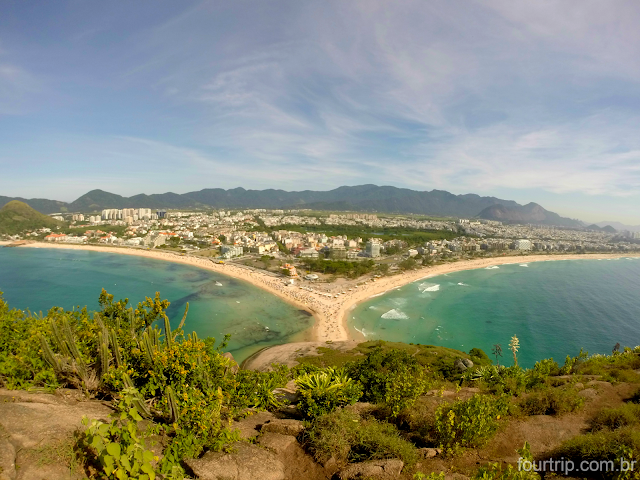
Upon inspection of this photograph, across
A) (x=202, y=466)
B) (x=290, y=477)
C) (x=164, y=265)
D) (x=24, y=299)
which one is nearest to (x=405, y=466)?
(x=290, y=477)

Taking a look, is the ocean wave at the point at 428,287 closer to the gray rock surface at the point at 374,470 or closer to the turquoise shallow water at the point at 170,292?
the turquoise shallow water at the point at 170,292

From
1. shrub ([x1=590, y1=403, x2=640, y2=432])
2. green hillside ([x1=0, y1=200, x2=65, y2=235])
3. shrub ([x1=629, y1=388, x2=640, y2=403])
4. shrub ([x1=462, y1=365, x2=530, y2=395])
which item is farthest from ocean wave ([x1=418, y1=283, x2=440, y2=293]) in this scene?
green hillside ([x1=0, y1=200, x2=65, y2=235])

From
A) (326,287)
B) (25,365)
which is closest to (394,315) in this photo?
(326,287)

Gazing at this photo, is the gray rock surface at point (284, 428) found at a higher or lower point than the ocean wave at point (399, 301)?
higher

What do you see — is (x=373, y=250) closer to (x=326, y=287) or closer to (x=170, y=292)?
(x=326, y=287)

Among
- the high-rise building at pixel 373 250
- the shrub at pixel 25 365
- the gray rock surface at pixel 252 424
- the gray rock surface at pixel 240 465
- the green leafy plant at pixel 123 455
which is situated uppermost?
the green leafy plant at pixel 123 455

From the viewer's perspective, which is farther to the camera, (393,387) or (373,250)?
(373,250)

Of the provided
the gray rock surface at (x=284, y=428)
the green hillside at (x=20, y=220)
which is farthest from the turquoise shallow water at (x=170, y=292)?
the green hillside at (x=20, y=220)

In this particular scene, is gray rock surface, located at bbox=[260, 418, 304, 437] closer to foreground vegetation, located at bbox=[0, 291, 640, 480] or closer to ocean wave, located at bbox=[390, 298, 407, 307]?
foreground vegetation, located at bbox=[0, 291, 640, 480]
